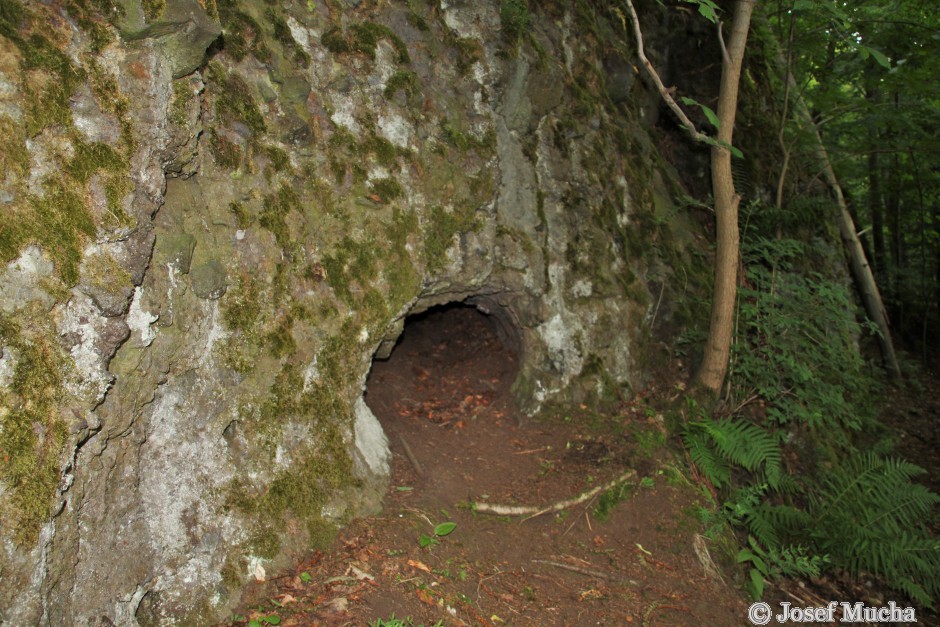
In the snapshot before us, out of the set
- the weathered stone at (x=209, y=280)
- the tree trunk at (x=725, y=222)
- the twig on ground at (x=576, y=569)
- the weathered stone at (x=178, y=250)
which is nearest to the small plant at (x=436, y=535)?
the twig on ground at (x=576, y=569)

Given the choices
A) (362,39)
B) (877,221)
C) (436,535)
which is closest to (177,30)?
(362,39)

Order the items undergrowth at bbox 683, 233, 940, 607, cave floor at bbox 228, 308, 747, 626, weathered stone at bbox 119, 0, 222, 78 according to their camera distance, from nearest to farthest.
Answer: weathered stone at bbox 119, 0, 222, 78
cave floor at bbox 228, 308, 747, 626
undergrowth at bbox 683, 233, 940, 607

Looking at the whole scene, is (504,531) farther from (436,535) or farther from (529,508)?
(436,535)

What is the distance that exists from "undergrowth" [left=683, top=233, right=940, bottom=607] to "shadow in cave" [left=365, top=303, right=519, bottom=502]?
214 centimetres

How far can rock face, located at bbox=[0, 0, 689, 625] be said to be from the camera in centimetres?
332

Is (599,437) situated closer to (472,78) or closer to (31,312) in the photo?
(472,78)

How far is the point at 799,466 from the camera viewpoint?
7.22 m

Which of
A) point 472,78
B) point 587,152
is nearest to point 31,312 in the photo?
point 472,78

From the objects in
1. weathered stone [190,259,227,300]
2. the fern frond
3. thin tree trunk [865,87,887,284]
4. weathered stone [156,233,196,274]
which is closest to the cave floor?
the fern frond

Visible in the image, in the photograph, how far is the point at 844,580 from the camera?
247 inches

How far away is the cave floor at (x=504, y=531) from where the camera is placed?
4141 mm

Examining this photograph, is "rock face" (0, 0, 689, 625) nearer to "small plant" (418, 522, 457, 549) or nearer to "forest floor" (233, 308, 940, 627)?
"forest floor" (233, 308, 940, 627)

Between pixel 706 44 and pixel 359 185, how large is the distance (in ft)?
24.2

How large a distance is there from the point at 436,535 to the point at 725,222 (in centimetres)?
471
